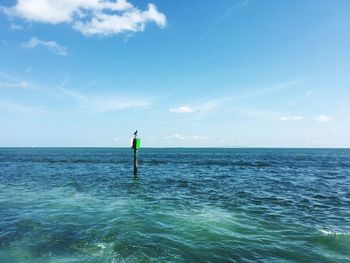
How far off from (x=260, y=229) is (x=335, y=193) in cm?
1333

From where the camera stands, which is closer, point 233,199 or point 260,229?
point 260,229

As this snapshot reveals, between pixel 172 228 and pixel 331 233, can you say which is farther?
pixel 172 228

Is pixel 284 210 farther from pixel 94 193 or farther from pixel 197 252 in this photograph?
pixel 94 193

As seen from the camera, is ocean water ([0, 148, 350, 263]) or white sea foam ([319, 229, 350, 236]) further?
white sea foam ([319, 229, 350, 236])

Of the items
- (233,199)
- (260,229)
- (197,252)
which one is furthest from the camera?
(233,199)

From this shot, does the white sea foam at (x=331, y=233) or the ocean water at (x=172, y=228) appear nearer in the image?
the ocean water at (x=172, y=228)

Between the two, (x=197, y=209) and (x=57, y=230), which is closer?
(x=57, y=230)

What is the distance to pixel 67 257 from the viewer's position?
30.0 ft

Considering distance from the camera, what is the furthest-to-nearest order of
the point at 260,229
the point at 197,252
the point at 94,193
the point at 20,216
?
the point at 94,193 < the point at 20,216 < the point at 260,229 < the point at 197,252

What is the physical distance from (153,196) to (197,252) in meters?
10.7

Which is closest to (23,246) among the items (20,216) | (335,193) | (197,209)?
(20,216)

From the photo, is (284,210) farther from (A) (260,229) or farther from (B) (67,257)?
(B) (67,257)

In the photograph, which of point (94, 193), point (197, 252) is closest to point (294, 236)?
point (197, 252)

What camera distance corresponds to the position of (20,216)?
14.4 m
